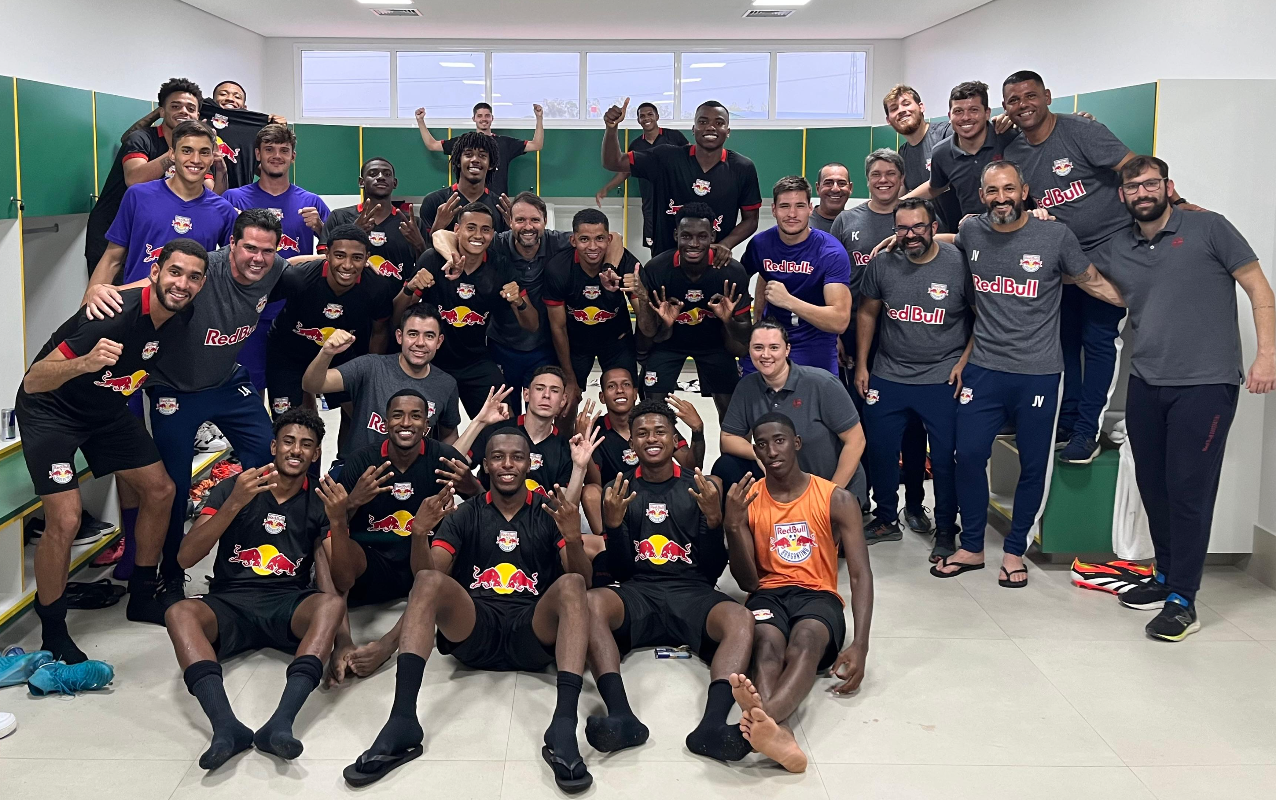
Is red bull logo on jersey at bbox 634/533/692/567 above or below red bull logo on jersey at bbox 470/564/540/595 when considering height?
above

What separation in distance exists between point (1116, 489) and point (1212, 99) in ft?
5.34

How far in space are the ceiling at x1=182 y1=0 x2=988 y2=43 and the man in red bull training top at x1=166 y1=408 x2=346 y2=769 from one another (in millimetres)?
5917

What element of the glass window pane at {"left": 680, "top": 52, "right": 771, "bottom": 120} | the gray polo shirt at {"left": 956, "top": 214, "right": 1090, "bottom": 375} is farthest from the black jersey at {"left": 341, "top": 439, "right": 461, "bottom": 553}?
the glass window pane at {"left": 680, "top": 52, "right": 771, "bottom": 120}

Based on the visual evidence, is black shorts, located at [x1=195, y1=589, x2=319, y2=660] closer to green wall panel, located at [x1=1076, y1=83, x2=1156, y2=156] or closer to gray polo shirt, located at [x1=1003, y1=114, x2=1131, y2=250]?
gray polo shirt, located at [x1=1003, y1=114, x2=1131, y2=250]

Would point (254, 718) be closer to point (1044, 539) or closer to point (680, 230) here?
point (680, 230)

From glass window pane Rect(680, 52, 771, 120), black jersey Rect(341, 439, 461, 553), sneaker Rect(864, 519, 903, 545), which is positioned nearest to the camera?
black jersey Rect(341, 439, 461, 553)

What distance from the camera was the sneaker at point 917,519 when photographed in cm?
514

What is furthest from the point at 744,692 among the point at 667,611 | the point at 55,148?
the point at 55,148

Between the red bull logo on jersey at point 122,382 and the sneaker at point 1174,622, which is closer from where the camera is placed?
the red bull logo on jersey at point 122,382

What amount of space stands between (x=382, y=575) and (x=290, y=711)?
3.09 feet

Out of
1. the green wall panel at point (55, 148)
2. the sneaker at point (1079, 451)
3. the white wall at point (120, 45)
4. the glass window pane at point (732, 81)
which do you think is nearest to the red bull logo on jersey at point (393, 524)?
the green wall panel at point (55, 148)

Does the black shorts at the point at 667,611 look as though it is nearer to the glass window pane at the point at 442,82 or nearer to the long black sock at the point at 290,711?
the long black sock at the point at 290,711

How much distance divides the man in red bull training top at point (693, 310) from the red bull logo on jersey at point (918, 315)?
65 centimetres

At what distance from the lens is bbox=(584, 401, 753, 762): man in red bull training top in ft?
11.1
